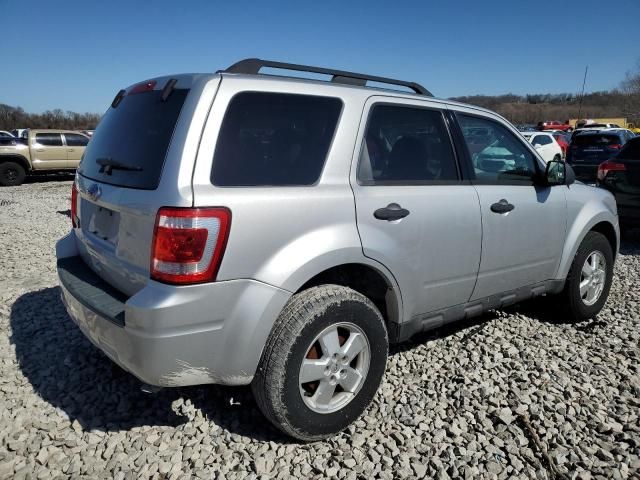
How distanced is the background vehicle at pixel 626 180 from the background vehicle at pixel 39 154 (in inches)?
634

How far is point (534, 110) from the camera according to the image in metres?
92.1

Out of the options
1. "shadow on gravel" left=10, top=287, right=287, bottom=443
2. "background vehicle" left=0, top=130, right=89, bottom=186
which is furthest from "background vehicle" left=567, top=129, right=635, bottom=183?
"background vehicle" left=0, top=130, right=89, bottom=186

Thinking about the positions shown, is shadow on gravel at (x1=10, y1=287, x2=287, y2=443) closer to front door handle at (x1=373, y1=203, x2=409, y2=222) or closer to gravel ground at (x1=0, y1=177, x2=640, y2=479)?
gravel ground at (x1=0, y1=177, x2=640, y2=479)

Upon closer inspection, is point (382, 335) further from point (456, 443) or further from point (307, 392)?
point (456, 443)

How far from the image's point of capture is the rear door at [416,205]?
96.3 inches

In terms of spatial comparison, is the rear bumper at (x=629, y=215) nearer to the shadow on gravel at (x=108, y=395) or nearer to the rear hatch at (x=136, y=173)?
the shadow on gravel at (x=108, y=395)

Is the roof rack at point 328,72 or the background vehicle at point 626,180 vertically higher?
the roof rack at point 328,72

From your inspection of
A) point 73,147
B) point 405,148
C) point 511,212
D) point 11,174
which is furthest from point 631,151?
point 11,174

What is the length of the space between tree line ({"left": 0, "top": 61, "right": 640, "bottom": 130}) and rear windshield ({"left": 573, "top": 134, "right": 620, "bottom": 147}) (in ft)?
20.2

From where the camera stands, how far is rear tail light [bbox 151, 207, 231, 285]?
1902 millimetres

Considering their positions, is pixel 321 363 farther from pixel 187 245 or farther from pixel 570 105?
pixel 570 105

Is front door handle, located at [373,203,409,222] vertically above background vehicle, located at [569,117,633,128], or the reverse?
background vehicle, located at [569,117,633,128]

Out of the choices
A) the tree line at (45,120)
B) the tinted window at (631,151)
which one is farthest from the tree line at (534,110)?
the tinted window at (631,151)

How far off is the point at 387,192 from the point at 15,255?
18.9 ft
